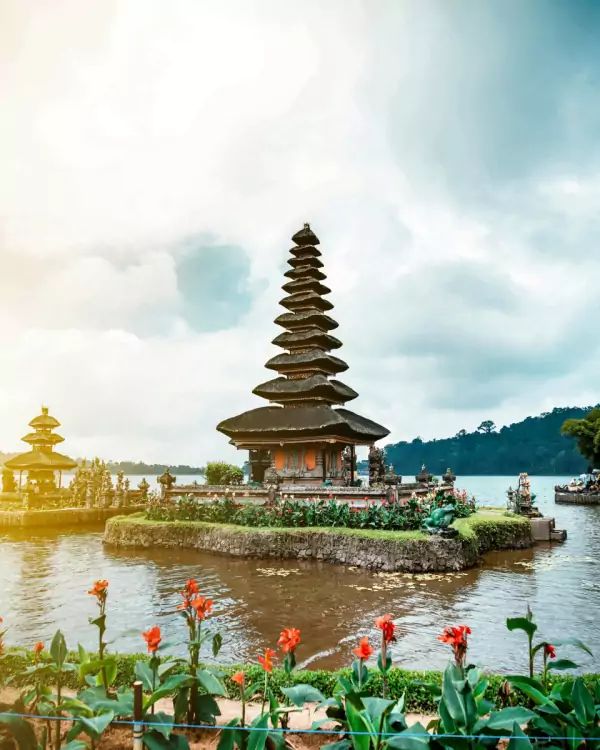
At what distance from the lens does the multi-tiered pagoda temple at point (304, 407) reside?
28.4 m

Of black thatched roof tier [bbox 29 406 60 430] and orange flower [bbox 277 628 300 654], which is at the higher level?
black thatched roof tier [bbox 29 406 60 430]

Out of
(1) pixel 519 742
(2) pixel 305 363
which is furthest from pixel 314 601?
(2) pixel 305 363

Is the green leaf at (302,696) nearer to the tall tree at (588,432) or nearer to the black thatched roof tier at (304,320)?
the black thatched roof tier at (304,320)

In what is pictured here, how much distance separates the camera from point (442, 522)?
17109mm

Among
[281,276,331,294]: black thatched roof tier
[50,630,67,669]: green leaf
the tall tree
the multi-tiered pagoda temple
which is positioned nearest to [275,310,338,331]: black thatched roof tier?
the multi-tiered pagoda temple

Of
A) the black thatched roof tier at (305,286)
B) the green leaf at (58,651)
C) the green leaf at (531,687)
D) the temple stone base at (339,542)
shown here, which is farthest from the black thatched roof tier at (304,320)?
the green leaf at (531,687)

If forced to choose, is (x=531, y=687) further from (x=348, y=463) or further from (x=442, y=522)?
(x=348, y=463)

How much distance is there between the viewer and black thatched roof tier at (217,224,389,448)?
1110 inches

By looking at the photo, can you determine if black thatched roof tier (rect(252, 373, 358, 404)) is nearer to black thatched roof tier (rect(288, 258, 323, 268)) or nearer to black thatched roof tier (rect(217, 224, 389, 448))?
black thatched roof tier (rect(217, 224, 389, 448))

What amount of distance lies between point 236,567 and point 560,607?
381 inches

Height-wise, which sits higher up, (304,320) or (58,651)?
(304,320)

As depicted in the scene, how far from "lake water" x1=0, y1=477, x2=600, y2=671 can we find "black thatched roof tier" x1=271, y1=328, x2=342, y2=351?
51.2 feet

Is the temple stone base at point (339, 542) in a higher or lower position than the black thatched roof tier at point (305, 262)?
lower

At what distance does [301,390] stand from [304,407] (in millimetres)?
1029
